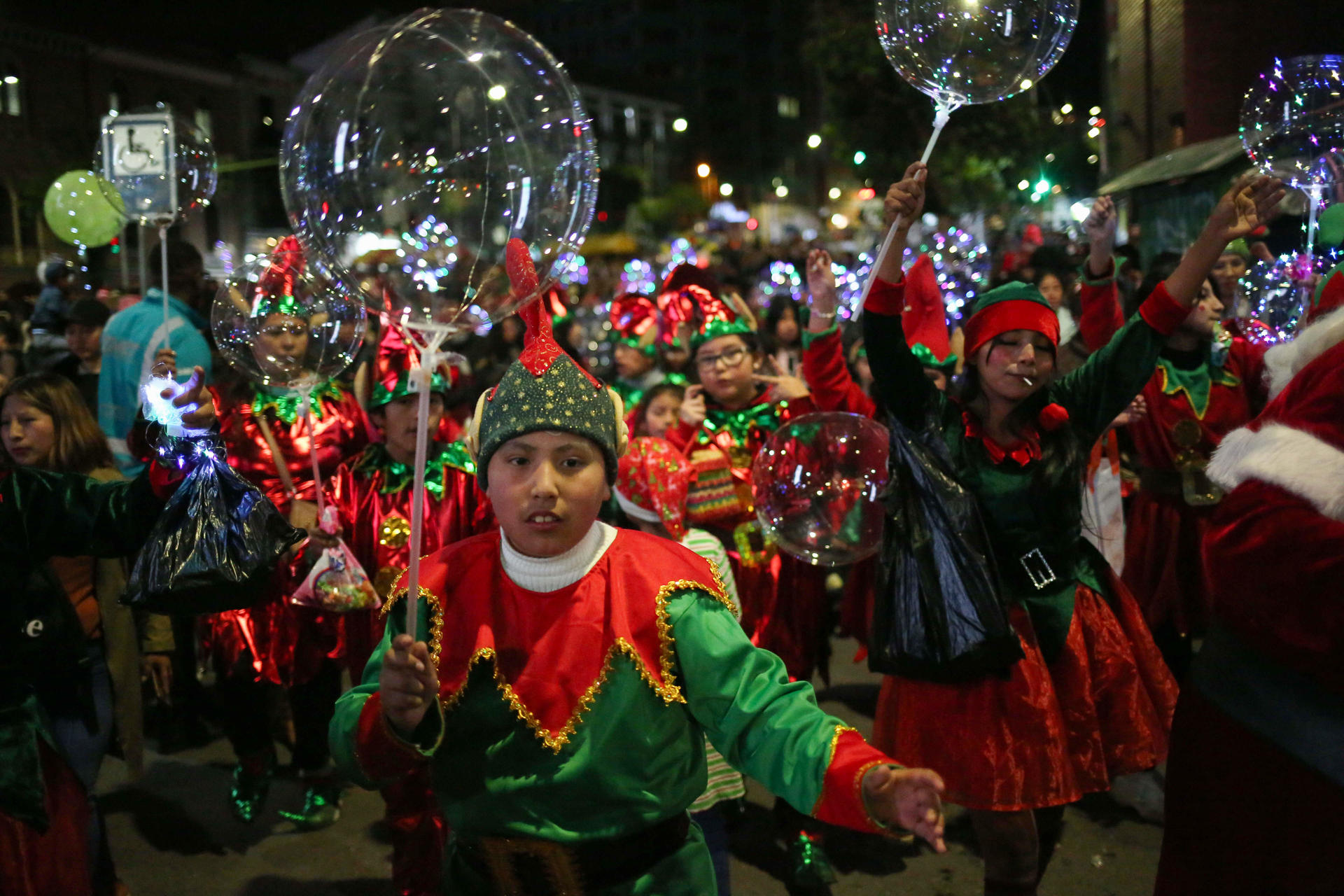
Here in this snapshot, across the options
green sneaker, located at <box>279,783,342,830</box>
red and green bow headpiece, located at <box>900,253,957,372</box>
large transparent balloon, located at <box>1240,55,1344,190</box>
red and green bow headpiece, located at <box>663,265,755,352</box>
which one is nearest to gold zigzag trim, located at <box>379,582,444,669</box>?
red and green bow headpiece, located at <box>663,265,755,352</box>

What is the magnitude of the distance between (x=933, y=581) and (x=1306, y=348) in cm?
137

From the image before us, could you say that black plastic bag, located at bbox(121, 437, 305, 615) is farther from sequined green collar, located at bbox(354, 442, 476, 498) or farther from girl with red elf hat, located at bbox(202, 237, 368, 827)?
girl with red elf hat, located at bbox(202, 237, 368, 827)

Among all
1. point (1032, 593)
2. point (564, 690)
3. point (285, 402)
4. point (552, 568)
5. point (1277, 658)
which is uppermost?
point (285, 402)

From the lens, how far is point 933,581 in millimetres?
3434

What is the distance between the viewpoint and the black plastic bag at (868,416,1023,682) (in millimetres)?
3334

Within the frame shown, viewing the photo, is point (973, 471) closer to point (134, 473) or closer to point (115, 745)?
point (115, 745)

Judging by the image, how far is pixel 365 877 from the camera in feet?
15.4

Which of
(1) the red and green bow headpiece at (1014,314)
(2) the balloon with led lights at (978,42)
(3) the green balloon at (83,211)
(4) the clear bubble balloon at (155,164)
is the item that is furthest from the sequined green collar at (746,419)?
(3) the green balloon at (83,211)

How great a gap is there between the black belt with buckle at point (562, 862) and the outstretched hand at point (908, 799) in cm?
Answer: 65

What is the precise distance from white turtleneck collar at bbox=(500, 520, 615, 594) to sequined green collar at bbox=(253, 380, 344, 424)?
2.98 metres

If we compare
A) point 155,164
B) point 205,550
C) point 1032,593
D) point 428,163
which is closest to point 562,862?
point 205,550

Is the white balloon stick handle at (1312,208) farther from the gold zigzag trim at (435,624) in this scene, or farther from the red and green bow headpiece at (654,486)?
the gold zigzag trim at (435,624)

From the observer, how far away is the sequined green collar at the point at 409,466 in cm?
→ 446

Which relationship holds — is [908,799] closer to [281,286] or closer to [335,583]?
[335,583]
